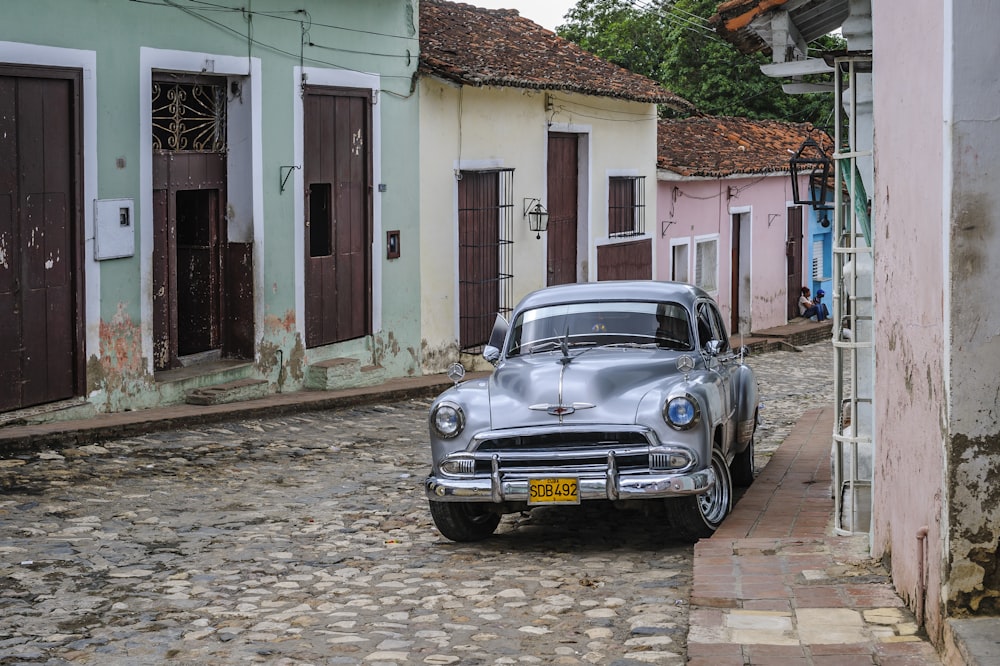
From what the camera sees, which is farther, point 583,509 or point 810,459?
point 810,459

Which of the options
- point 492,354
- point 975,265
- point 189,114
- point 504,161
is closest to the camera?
point 975,265

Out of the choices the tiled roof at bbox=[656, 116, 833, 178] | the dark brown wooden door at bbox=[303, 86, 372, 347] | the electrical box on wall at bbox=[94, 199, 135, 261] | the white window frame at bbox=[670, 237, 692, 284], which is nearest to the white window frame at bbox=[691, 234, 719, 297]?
the white window frame at bbox=[670, 237, 692, 284]

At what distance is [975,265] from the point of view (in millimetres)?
4582

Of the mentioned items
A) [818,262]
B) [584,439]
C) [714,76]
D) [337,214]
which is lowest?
[584,439]

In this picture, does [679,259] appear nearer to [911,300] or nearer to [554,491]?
[554,491]

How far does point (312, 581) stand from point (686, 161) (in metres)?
20.6

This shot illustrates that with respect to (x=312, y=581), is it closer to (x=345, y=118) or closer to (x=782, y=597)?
(x=782, y=597)

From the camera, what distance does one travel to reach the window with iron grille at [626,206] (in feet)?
76.7

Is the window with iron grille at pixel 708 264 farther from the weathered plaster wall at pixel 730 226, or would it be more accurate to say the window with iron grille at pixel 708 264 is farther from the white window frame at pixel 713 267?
the weathered plaster wall at pixel 730 226

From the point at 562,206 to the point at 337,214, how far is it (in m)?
6.40

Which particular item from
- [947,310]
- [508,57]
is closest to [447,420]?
[947,310]

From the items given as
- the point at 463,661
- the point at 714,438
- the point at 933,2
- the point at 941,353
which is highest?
the point at 933,2

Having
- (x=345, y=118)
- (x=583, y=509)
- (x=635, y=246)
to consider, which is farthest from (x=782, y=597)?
(x=635, y=246)

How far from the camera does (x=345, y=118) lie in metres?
16.2
